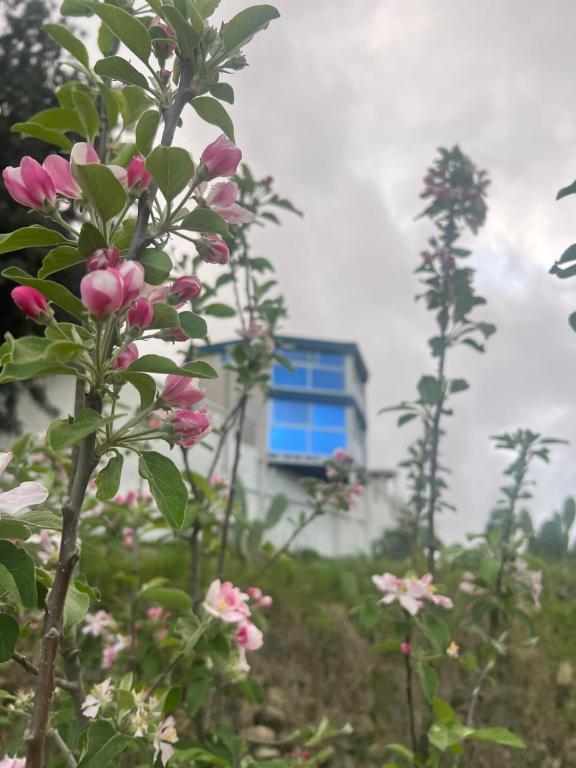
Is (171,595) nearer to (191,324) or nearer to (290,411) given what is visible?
(191,324)

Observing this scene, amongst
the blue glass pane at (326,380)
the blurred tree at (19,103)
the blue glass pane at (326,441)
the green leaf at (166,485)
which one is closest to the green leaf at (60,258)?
the green leaf at (166,485)

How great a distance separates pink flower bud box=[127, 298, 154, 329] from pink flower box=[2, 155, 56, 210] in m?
0.17

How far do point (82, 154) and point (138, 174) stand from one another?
0.19 ft

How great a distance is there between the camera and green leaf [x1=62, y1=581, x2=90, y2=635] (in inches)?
31.7

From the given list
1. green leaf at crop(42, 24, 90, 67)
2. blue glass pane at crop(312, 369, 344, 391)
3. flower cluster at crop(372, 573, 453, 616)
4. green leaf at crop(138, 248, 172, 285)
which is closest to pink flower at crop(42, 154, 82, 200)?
green leaf at crop(138, 248, 172, 285)

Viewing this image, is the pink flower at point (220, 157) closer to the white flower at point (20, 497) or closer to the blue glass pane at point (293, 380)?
the white flower at point (20, 497)

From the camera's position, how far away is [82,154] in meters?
0.71

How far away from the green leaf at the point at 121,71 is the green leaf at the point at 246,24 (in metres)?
0.11

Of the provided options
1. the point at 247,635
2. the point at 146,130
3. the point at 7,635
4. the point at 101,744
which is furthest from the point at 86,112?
the point at 247,635

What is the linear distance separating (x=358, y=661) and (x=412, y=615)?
7.10ft

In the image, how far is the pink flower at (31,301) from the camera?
0.70 meters

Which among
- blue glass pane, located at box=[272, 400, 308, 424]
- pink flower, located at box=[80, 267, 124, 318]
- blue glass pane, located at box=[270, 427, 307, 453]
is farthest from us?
blue glass pane, located at box=[272, 400, 308, 424]

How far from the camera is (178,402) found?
763mm

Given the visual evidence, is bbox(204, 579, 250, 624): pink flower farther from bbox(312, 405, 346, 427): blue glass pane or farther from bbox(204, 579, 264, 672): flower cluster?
bbox(312, 405, 346, 427): blue glass pane
